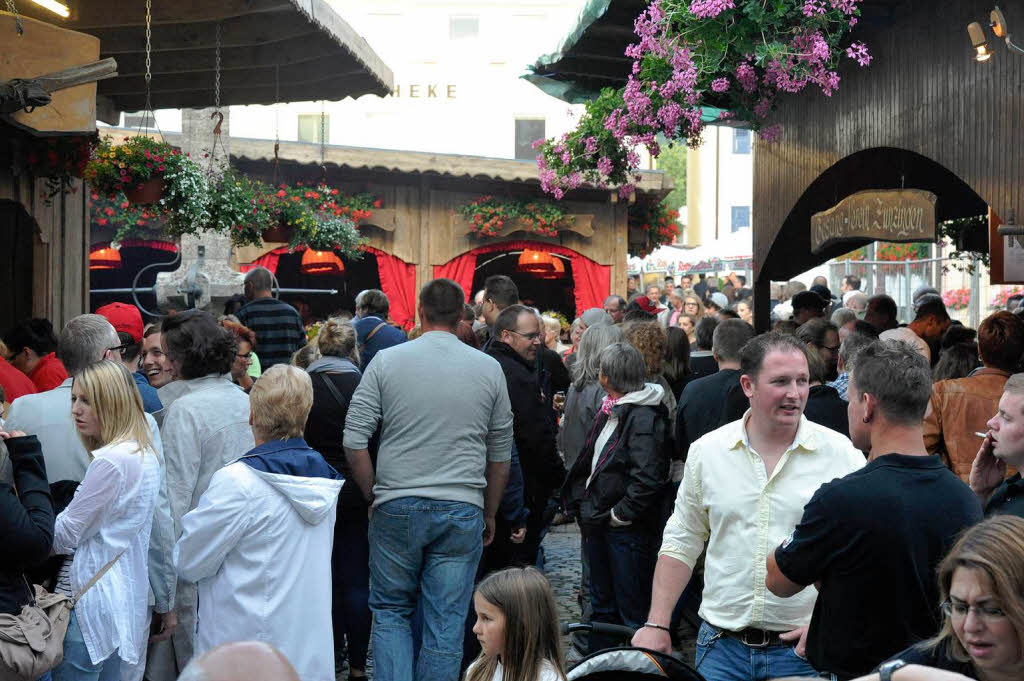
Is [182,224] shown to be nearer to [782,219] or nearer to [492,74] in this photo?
[782,219]

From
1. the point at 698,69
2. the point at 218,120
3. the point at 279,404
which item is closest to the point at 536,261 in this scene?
the point at 218,120

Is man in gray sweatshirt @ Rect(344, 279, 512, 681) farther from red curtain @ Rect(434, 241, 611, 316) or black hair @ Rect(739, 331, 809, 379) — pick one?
red curtain @ Rect(434, 241, 611, 316)

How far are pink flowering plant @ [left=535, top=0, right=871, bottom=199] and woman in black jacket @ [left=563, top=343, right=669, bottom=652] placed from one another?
2.17 m

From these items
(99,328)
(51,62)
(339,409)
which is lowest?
(339,409)

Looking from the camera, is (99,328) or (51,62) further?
(51,62)

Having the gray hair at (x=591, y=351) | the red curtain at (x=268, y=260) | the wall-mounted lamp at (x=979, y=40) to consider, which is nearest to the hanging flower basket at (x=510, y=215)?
the red curtain at (x=268, y=260)

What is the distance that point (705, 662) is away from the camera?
4031mm

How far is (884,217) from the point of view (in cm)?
847

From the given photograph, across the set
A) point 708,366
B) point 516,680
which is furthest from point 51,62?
point 708,366

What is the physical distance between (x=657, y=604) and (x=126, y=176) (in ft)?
19.9

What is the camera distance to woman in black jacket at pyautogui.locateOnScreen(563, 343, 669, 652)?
638 centimetres

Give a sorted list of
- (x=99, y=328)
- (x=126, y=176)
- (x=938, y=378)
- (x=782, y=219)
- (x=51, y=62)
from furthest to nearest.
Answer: (x=782, y=219), (x=126, y=176), (x=938, y=378), (x=51, y=62), (x=99, y=328)

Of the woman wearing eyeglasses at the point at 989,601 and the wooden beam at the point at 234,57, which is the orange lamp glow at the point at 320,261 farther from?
the woman wearing eyeglasses at the point at 989,601

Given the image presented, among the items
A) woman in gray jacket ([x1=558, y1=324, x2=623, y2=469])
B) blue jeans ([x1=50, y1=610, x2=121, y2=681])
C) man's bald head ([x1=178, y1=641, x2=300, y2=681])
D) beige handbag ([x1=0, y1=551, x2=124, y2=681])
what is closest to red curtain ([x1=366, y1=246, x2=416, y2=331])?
woman in gray jacket ([x1=558, y1=324, x2=623, y2=469])
